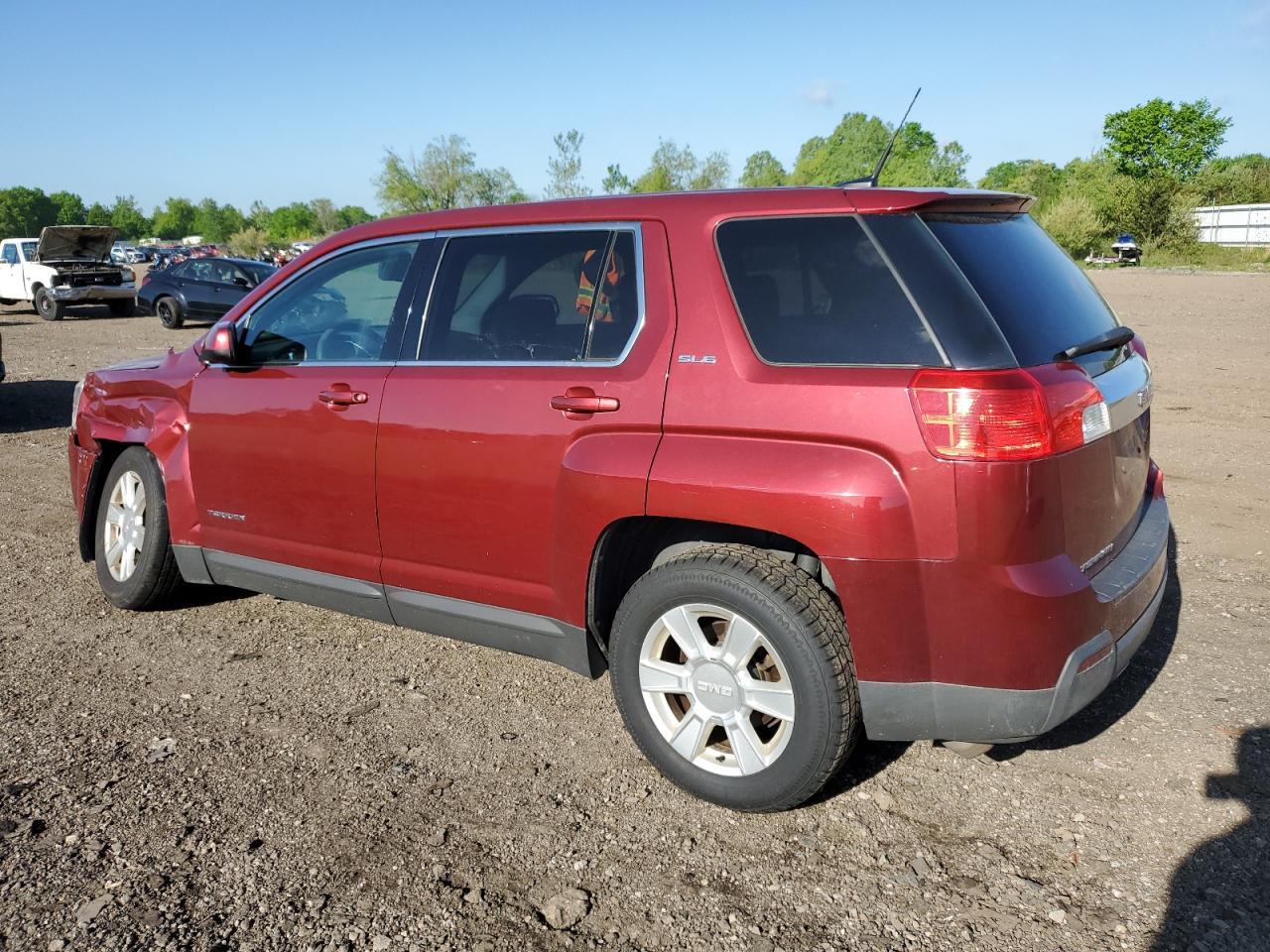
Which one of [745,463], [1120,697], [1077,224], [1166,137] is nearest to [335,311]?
[745,463]

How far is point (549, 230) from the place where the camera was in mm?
3723

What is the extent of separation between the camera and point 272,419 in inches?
168

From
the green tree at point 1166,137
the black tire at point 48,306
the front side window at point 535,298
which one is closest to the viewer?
the front side window at point 535,298

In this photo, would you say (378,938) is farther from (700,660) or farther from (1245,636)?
(1245,636)

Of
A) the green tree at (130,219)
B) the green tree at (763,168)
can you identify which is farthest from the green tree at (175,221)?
the green tree at (763,168)

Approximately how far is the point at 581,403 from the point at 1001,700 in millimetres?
1551

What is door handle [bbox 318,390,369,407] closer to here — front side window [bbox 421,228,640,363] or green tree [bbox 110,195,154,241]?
front side window [bbox 421,228,640,363]

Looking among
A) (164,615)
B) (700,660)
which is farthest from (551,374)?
(164,615)

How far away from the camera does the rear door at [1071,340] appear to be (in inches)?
115

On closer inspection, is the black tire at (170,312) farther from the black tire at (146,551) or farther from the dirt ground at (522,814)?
the dirt ground at (522,814)

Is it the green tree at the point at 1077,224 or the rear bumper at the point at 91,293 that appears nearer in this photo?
the rear bumper at the point at 91,293

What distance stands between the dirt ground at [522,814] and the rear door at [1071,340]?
85 cm

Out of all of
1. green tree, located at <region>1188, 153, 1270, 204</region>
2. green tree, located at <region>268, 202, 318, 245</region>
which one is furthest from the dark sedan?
green tree, located at <region>268, 202, 318, 245</region>

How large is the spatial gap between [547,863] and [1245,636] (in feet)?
10.7
